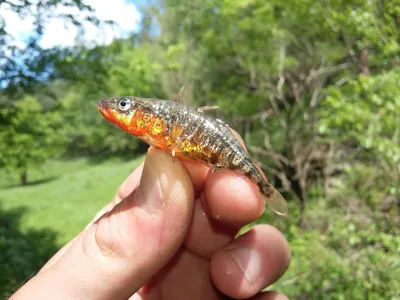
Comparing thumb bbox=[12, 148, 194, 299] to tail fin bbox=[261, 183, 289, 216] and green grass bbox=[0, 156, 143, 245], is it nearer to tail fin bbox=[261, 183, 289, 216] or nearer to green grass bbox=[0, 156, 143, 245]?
tail fin bbox=[261, 183, 289, 216]

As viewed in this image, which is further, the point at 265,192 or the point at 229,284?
the point at 229,284

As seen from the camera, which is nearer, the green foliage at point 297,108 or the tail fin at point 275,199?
the tail fin at point 275,199

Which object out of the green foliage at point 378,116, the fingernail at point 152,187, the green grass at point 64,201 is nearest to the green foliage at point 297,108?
the green foliage at point 378,116

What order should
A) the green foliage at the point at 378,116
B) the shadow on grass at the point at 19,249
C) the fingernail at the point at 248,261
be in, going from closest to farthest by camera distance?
the fingernail at the point at 248,261 < the green foliage at the point at 378,116 < the shadow on grass at the point at 19,249

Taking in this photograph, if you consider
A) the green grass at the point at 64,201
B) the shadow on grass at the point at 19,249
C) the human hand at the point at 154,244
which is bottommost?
the green grass at the point at 64,201

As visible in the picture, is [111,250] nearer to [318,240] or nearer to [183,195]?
[183,195]

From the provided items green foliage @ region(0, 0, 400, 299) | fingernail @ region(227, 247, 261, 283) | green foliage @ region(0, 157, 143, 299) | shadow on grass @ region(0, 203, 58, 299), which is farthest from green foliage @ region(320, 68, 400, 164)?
green foliage @ region(0, 157, 143, 299)

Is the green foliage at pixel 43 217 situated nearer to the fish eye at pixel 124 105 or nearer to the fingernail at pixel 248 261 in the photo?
the fingernail at pixel 248 261

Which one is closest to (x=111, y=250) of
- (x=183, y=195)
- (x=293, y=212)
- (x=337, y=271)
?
(x=183, y=195)
